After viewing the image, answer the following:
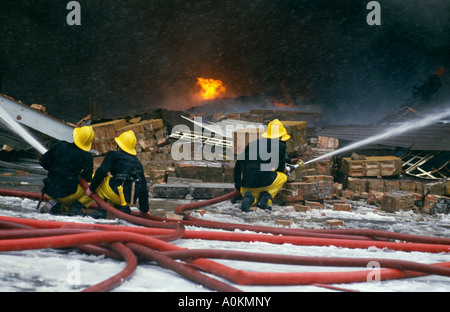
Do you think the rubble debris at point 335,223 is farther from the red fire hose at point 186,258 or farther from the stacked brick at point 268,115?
the stacked brick at point 268,115

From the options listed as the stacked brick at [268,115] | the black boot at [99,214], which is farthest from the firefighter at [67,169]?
the stacked brick at [268,115]

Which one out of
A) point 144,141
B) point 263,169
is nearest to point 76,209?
point 263,169

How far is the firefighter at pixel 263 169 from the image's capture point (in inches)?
247

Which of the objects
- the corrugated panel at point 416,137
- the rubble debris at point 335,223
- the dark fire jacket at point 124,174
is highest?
the corrugated panel at point 416,137

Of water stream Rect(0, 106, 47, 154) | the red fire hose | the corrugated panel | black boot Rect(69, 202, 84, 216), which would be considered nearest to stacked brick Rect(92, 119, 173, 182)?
water stream Rect(0, 106, 47, 154)

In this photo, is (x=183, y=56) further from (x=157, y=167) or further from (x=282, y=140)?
(x=282, y=140)

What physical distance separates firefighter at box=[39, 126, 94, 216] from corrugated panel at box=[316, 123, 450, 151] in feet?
23.6

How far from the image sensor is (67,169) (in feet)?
15.5

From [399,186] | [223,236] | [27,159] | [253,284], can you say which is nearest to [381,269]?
[253,284]

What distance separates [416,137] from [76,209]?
8005 millimetres

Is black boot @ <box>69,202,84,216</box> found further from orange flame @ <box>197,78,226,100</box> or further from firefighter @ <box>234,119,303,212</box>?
orange flame @ <box>197,78,226,100</box>

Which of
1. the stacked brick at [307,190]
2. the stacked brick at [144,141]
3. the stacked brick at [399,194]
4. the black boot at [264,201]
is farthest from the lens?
the stacked brick at [144,141]

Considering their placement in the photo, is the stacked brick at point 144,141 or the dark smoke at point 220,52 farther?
the dark smoke at point 220,52

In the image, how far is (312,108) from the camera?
15.9 metres
